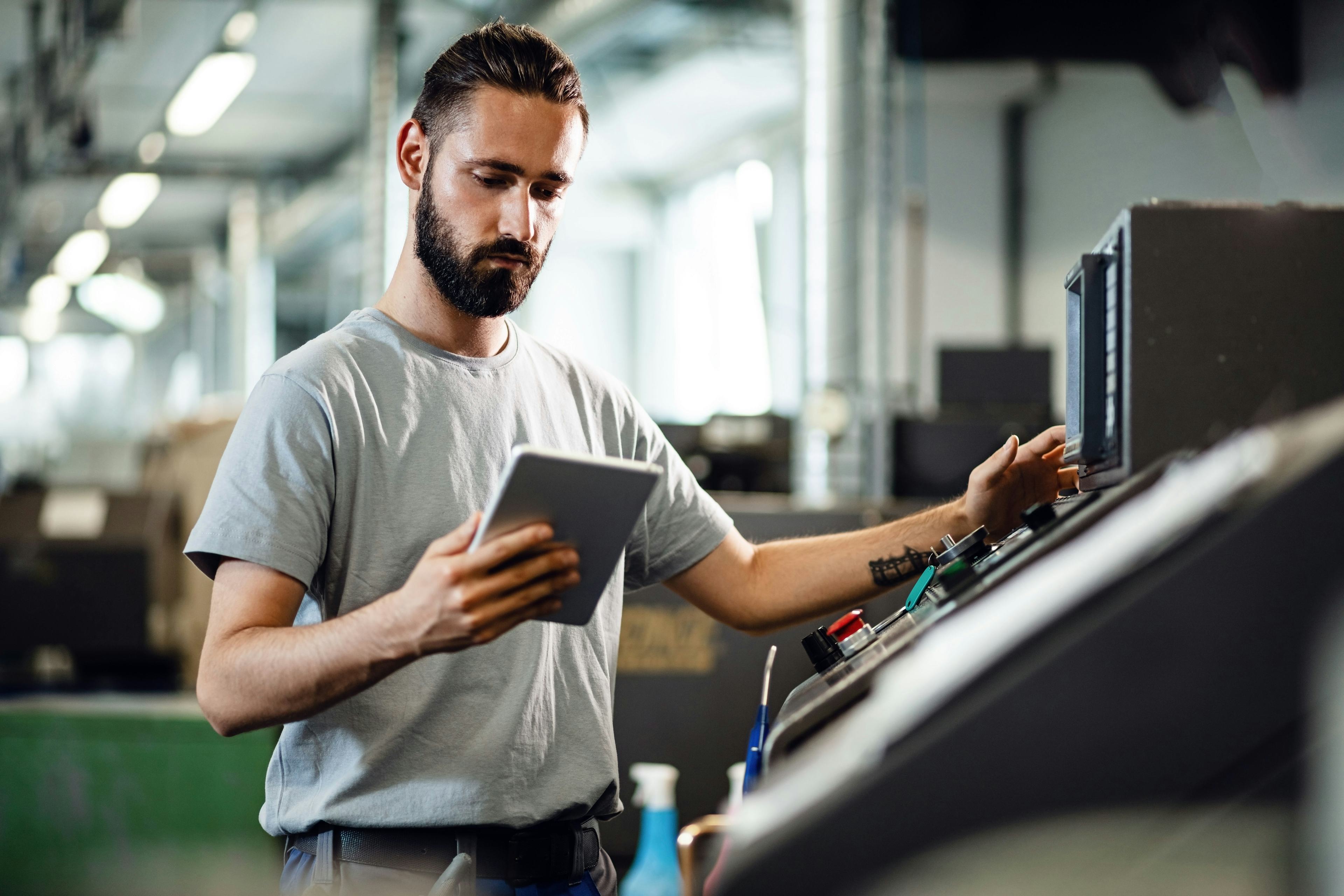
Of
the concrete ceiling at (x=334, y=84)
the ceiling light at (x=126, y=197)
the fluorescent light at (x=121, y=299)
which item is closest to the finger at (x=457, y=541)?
the concrete ceiling at (x=334, y=84)

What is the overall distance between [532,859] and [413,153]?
794mm

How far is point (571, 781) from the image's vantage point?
4.37ft

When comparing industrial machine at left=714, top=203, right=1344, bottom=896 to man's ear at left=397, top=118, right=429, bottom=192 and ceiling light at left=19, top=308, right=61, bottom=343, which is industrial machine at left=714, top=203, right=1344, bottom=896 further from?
ceiling light at left=19, top=308, right=61, bottom=343

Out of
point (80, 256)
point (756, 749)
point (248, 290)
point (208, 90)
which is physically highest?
point (208, 90)

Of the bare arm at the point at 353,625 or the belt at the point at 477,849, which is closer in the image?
the bare arm at the point at 353,625

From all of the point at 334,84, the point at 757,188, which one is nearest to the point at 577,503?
the point at 334,84

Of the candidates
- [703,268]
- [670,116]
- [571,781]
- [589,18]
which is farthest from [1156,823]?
[703,268]

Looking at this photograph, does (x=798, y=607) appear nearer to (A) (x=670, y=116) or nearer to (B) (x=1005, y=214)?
(B) (x=1005, y=214)

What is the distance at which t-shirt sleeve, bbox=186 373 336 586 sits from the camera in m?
1.17

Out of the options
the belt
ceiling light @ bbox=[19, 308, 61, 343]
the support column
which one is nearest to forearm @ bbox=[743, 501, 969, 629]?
the belt

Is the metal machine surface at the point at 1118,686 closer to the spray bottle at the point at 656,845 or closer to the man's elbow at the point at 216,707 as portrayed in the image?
the spray bottle at the point at 656,845

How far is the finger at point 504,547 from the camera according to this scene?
0.96 metres

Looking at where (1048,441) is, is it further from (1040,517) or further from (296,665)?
(296,665)

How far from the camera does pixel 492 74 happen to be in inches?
53.3
